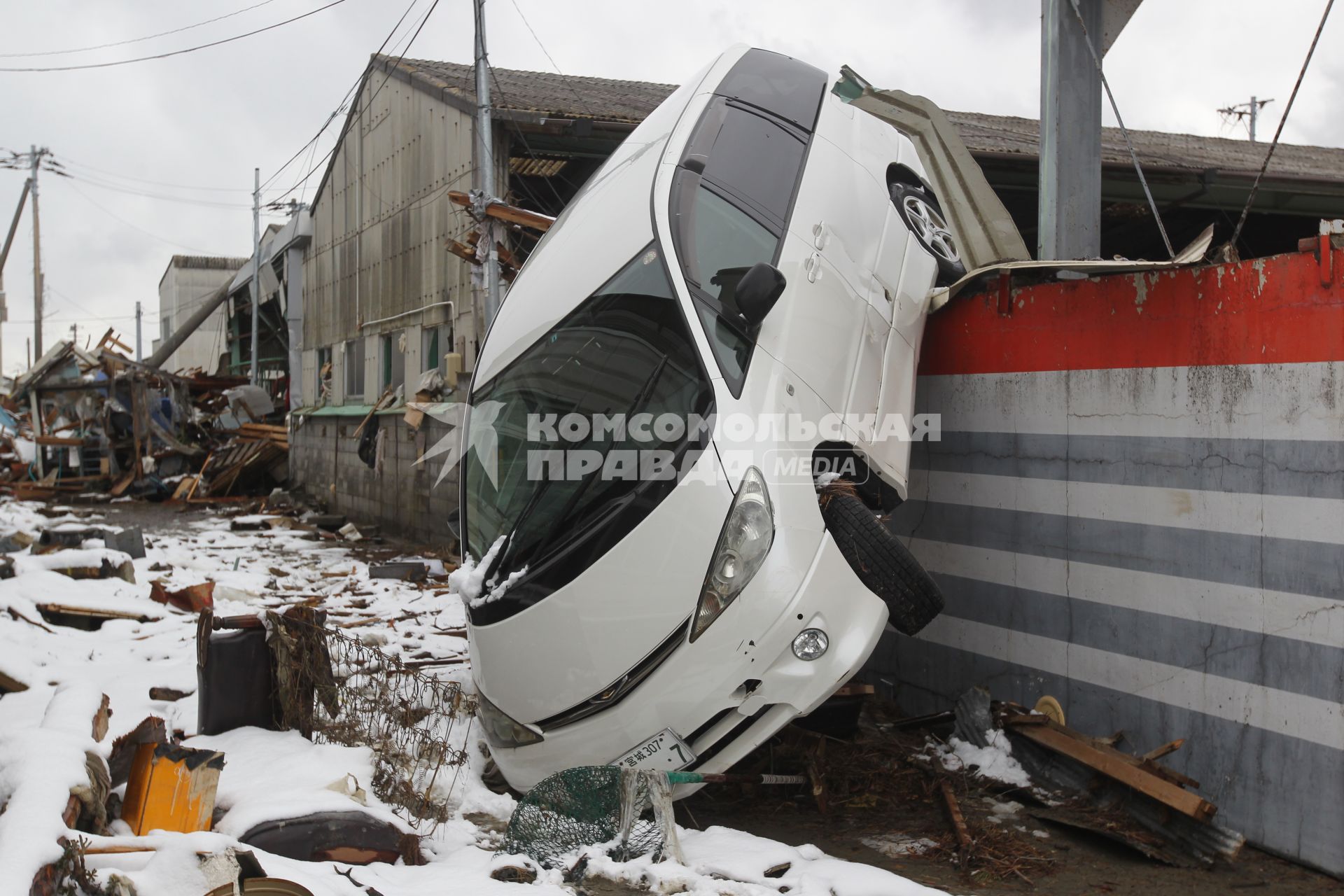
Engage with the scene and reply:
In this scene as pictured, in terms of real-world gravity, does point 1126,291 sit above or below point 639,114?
below

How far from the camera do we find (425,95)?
14438mm

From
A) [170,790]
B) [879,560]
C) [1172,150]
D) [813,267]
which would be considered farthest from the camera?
[1172,150]

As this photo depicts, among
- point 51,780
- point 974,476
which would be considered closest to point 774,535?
point 974,476

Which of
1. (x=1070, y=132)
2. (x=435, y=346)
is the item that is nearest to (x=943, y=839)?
(x=1070, y=132)

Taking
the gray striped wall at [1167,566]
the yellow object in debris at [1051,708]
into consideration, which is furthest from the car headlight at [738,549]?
the yellow object in debris at [1051,708]

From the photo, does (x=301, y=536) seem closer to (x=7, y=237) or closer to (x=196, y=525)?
(x=196, y=525)

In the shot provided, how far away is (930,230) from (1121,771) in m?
3.35

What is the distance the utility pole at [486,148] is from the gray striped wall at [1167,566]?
5468 mm

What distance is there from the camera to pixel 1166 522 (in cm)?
449

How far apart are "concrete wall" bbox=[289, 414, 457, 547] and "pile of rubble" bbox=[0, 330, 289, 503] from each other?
262 cm

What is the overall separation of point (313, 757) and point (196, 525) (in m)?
14.0

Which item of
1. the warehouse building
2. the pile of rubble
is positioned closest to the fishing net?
the warehouse building

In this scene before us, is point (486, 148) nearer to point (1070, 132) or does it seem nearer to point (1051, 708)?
point (1070, 132)

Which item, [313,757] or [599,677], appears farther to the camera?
[313,757]
